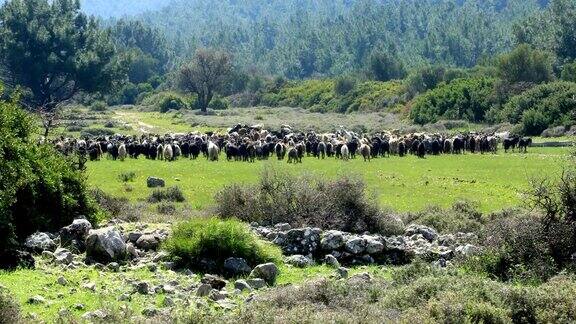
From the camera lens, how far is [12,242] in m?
14.4

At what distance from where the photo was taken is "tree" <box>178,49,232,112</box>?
105000 millimetres

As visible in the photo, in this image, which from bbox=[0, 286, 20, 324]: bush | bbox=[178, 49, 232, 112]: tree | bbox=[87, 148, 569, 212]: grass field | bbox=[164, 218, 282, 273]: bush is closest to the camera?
bbox=[0, 286, 20, 324]: bush

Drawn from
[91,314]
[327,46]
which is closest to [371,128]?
[91,314]

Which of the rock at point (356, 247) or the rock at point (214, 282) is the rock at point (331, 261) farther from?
the rock at point (214, 282)

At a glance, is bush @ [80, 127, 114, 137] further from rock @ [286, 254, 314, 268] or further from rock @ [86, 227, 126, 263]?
rock @ [286, 254, 314, 268]

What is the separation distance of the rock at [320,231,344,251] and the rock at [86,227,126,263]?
4.26 meters

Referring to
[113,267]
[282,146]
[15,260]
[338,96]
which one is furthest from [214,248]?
[338,96]

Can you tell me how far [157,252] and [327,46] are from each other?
181 metres

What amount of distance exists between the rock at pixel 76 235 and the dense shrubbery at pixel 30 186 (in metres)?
0.95

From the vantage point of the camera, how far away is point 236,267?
14.3 m

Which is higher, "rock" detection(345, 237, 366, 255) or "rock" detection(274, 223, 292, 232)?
"rock" detection(274, 223, 292, 232)

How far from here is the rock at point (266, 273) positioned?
13742mm

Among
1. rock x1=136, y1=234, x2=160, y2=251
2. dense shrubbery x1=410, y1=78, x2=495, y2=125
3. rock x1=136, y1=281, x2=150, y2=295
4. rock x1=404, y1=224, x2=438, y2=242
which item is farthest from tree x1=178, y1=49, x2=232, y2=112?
rock x1=136, y1=281, x2=150, y2=295

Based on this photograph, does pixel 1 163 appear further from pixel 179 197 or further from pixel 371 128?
pixel 371 128
